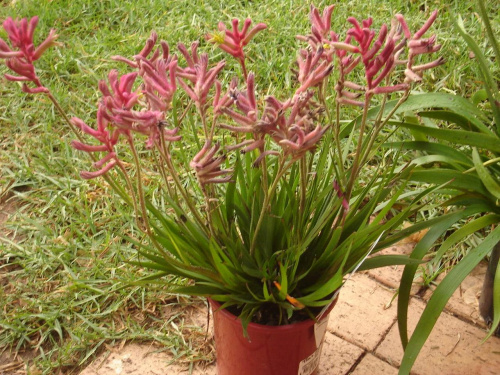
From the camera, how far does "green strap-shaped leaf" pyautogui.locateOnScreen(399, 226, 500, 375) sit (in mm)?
1403

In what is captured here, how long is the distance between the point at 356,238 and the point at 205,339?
0.71m

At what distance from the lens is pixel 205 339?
69.6 inches

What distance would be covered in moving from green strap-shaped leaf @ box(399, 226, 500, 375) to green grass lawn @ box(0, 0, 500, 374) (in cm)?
59

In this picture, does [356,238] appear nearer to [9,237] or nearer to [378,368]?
[378,368]

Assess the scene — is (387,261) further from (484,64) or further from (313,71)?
(484,64)

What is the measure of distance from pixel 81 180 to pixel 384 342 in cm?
124

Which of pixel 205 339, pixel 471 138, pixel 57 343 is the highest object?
pixel 471 138

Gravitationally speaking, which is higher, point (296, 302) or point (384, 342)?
point (296, 302)

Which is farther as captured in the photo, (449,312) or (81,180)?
(81,180)

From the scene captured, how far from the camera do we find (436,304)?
4.72 ft

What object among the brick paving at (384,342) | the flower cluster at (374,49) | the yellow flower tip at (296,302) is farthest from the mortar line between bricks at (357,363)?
the flower cluster at (374,49)

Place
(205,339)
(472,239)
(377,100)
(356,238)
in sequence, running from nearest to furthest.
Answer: (356,238) < (205,339) < (472,239) < (377,100)

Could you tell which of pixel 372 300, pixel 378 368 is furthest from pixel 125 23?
→ pixel 378 368

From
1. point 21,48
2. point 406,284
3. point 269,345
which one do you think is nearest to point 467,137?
point 406,284
